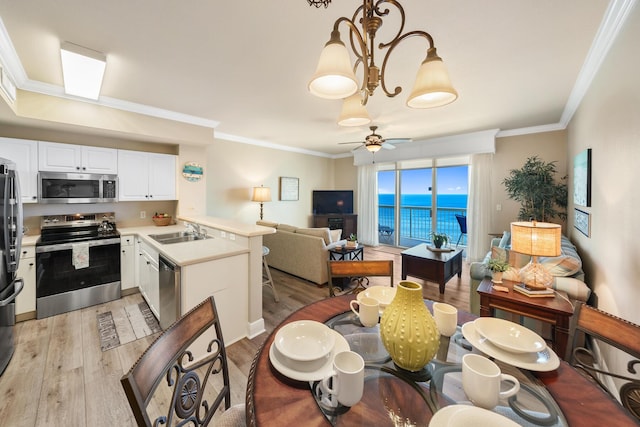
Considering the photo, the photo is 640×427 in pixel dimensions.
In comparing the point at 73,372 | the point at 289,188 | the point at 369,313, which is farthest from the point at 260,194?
the point at 369,313

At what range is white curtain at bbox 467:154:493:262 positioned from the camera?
489 cm

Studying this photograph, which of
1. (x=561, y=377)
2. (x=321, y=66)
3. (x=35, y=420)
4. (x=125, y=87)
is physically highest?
(x=125, y=87)

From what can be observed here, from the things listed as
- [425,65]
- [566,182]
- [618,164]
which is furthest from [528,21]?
[566,182]

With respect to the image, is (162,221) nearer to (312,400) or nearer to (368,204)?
(312,400)

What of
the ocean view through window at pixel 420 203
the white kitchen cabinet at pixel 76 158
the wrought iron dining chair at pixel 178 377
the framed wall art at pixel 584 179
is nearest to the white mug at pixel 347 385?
the wrought iron dining chair at pixel 178 377

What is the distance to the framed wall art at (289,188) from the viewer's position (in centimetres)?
620

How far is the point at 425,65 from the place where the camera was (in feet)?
3.82

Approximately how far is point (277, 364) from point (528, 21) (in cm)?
267

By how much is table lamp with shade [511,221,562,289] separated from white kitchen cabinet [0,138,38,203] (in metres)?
4.84

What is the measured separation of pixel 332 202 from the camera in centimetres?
685

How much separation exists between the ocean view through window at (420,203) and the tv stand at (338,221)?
0.86m

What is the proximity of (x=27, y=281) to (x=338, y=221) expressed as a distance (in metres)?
5.42

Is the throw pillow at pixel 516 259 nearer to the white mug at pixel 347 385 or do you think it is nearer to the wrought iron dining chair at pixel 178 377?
the white mug at pixel 347 385

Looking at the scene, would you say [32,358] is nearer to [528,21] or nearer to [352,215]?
[528,21]
